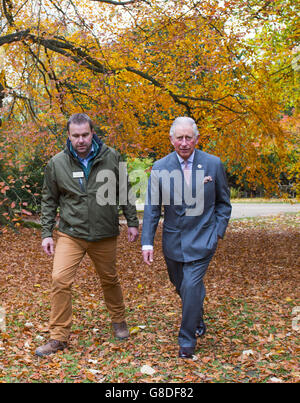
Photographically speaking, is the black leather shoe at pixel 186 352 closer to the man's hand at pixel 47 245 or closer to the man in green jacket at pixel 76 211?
the man in green jacket at pixel 76 211

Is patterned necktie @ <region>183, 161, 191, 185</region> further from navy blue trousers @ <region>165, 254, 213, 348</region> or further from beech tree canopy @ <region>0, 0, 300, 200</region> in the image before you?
beech tree canopy @ <region>0, 0, 300, 200</region>

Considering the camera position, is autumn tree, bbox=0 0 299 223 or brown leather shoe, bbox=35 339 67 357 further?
autumn tree, bbox=0 0 299 223

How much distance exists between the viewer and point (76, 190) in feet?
13.3

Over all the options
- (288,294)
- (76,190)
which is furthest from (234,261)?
(76,190)

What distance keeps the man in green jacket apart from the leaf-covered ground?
0.42 meters

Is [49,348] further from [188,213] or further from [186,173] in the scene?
[186,173]

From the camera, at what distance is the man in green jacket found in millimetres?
4035

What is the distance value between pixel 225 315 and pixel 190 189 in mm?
2075

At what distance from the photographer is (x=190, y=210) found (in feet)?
12.8

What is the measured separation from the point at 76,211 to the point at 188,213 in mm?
950

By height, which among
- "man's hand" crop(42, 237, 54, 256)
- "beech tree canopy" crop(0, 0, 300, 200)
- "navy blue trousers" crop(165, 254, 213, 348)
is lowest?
"navy blue trousers" crop(165, 254, 213, 348)

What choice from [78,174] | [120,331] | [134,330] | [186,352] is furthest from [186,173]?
[134,330]

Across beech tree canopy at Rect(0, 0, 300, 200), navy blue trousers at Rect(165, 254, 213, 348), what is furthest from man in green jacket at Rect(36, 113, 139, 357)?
beech tree canopy at Rect(0, 0, 300, 200)

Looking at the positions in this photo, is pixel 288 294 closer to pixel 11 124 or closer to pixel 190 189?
pixel 190 189
